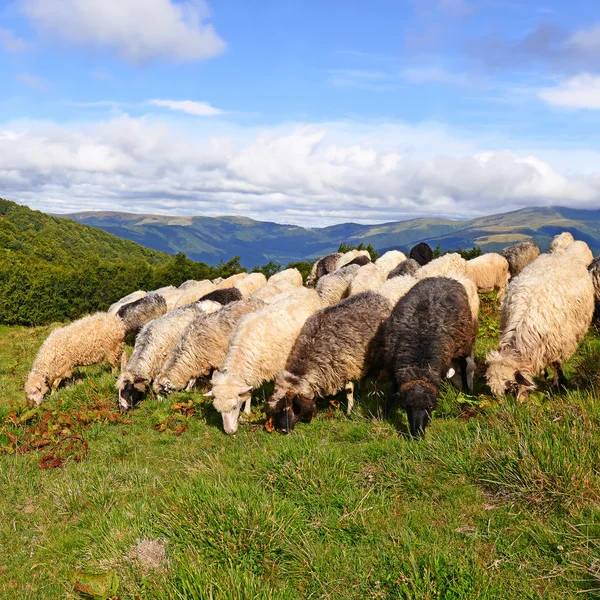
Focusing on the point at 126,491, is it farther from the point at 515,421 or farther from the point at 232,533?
the point at 515,421

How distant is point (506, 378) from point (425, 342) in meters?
1.30

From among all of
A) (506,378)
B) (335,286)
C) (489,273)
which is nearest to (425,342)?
(506,378)

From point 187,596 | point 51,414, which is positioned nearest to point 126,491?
point 187,596

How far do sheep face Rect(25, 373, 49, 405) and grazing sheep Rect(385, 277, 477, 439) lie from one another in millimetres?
9616

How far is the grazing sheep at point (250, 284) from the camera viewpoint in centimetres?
1922

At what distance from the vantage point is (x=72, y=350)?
12562 millimetres

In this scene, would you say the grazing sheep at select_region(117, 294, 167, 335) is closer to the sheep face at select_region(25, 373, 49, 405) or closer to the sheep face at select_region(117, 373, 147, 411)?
the sheep face at select_region(25, 373, 49, 405)

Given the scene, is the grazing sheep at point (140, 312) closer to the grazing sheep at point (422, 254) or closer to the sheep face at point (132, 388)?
the sheep face at point (132, 388)

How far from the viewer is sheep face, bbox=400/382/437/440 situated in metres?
5.70

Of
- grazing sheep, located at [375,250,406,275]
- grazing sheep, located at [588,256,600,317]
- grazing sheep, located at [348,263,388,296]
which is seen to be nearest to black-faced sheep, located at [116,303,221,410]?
grazing sheep, located at [348,263,388,296]

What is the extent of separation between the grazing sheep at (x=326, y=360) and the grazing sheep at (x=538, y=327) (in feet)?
7.72

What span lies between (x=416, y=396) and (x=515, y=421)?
1.50 metres

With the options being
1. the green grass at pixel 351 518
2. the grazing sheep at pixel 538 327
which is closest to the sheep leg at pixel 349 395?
the green grass at pixel 351 518

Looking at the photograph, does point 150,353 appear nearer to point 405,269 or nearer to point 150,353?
point 150,353
